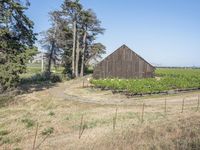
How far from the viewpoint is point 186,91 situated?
39.6 metres

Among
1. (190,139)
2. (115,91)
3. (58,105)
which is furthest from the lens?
(115,91)

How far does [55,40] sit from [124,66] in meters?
17.8

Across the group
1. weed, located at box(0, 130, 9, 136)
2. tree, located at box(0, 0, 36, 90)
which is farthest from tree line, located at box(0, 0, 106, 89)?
weed, located at box(0, 130, 9, 136)

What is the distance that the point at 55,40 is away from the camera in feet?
219

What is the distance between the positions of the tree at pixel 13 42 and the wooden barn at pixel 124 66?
66.9 feet

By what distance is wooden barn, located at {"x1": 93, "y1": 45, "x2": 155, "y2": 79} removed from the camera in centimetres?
5659

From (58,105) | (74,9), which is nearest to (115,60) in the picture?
(74,9)

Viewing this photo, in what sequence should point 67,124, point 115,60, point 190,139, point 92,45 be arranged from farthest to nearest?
point 92,45, point 115,60, point 67,124, point 190,139

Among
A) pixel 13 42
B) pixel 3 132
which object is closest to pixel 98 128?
pixel 3 132

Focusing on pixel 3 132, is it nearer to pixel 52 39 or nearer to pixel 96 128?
pixel 96 128

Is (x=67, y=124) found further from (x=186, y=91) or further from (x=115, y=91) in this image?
(x=186, y=91)

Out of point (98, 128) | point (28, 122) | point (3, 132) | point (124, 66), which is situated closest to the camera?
point (3, 132)

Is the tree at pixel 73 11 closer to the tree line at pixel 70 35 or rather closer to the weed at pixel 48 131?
the tree line at pixel 70 35

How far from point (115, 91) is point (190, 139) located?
23.8 meters
